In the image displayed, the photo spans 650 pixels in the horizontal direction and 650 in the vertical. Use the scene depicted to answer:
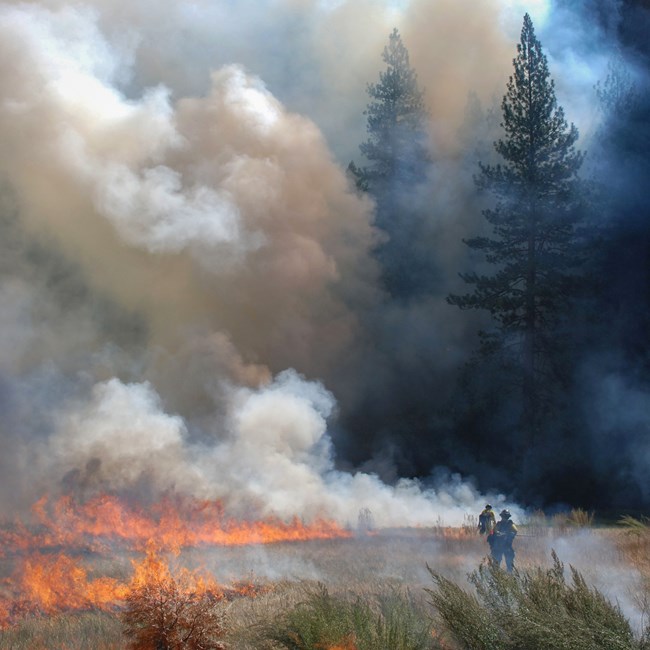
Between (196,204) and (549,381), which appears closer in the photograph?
(196,204)

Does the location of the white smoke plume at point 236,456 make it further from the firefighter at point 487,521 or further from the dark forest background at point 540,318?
the dark forest background at point 540,318

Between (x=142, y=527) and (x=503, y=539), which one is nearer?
(x=503, y=539)

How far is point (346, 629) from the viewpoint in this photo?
8805 millimetres

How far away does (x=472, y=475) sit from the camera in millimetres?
33031

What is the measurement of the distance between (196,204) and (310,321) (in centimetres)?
552

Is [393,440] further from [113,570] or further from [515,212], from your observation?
[113,570]

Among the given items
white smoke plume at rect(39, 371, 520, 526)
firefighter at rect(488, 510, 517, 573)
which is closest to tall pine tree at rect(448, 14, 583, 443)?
white smoke plume at rect(39, 371, 520, 526)

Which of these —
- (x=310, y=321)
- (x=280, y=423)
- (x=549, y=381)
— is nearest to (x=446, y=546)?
(x=280, y=423)

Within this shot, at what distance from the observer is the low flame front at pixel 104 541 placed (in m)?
13.0

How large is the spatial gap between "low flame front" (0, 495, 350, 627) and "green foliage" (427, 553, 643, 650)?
18.3ft

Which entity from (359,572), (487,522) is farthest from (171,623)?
(487,522)

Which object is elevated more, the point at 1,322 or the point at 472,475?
the point at 1,322

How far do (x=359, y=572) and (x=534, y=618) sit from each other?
25.3ft

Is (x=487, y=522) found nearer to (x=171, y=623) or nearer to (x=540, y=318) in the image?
(x=171, y=623)
